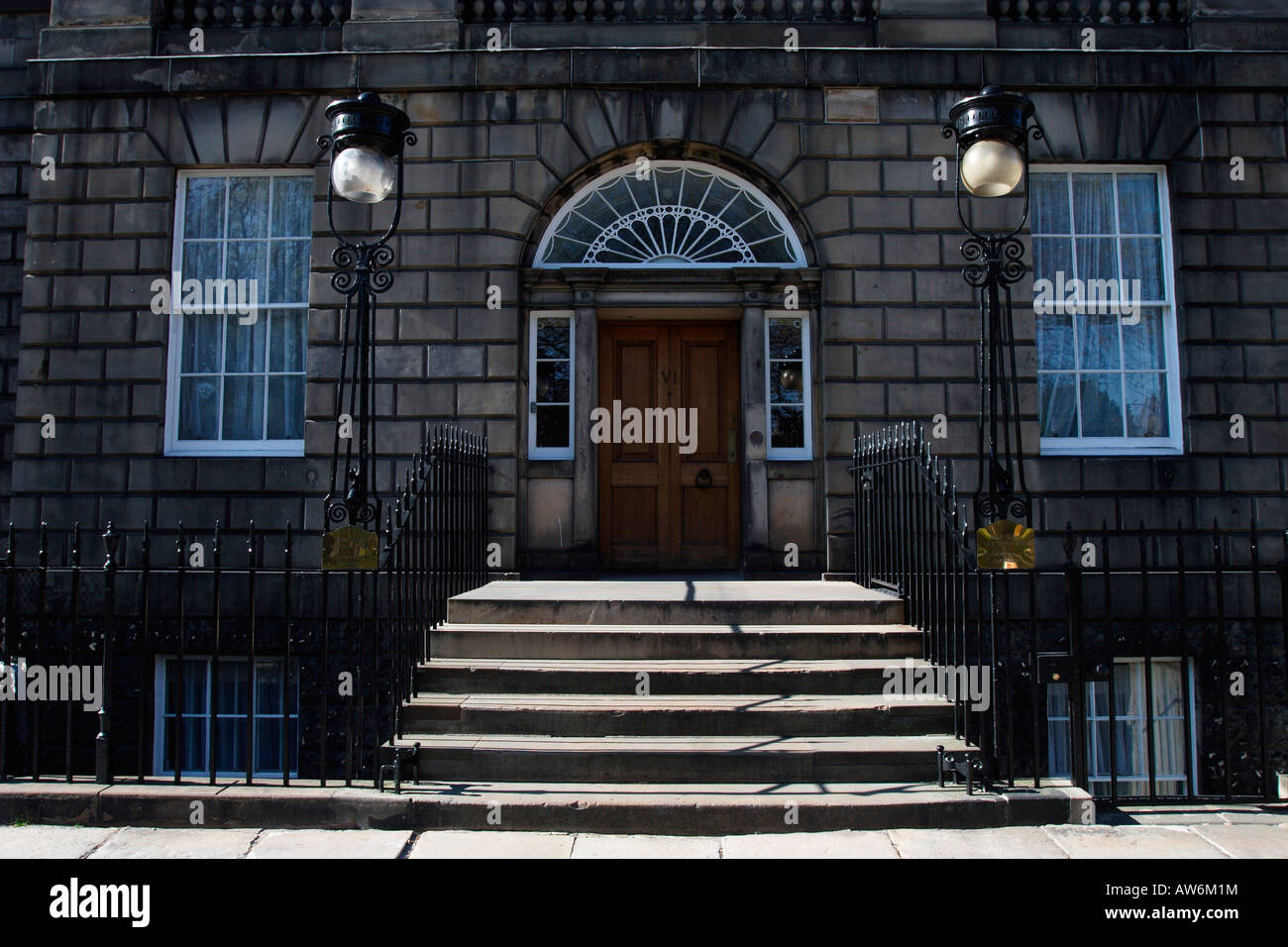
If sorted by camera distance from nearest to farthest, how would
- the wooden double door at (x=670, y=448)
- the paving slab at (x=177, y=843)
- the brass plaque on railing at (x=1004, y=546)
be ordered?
the paving slab at (x=177, y=843) → the brass plaque on railing at (x=1004, y=546) → the wooden double door at (x=670, y=448)

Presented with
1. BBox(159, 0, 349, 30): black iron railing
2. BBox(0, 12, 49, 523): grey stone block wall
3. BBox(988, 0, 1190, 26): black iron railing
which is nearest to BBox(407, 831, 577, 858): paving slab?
BBox(0, 12, 49, 523): grey stone block wall

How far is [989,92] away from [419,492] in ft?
15.1

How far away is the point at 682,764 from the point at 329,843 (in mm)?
1990

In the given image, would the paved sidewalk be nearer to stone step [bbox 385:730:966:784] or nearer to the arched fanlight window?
stone step [bbox 385:730:966:784]

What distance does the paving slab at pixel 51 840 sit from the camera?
15.4ft

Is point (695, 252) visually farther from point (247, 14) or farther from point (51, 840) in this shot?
point (51, 840)

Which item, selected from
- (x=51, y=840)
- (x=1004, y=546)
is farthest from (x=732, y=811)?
(x=51, y=840)

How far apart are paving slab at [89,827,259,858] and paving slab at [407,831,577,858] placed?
0.96 m

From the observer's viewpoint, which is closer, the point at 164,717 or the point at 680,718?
the point at 680,718

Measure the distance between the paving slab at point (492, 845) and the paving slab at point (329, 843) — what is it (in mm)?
133

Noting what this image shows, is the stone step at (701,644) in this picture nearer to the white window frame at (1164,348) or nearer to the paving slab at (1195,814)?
the paving slab at (1195,814)

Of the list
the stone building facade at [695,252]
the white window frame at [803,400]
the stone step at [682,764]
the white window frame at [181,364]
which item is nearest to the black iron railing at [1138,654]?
the stone building facade at [695,252]

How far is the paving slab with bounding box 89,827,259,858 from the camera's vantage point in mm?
4652

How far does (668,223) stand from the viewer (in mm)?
9414
